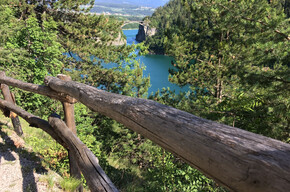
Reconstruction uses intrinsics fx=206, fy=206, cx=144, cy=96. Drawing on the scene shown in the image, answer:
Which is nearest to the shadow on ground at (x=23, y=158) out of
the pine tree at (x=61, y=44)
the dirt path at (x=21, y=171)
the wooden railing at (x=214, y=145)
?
the dirt path at (x=21, y=171)

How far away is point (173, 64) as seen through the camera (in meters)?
10.2

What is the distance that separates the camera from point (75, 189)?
8.29 feet

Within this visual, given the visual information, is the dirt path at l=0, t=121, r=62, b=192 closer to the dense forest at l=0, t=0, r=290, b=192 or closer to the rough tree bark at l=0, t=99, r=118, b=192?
the dense forest at l=0, t=0, r=290, b=192

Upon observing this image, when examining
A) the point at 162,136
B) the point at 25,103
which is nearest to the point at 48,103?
the point at 25,103

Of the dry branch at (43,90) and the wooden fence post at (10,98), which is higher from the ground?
the dry branch at (43,90)

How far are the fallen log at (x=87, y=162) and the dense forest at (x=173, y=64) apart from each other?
1.72 meters

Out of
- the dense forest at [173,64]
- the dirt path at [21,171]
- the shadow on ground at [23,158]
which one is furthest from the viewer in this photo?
the dense forest at [173,64]

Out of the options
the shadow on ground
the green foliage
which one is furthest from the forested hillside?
the shadow on ground

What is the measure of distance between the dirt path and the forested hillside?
3.59m

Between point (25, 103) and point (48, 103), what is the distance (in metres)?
0.75

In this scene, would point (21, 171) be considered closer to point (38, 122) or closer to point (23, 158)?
point (23, 158)

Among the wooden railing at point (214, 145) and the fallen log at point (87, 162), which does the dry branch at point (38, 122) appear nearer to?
the fallen log at point (87, 162)

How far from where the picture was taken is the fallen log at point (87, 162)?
55.2 inches

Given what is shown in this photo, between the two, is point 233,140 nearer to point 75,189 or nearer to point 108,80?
point 75,189
